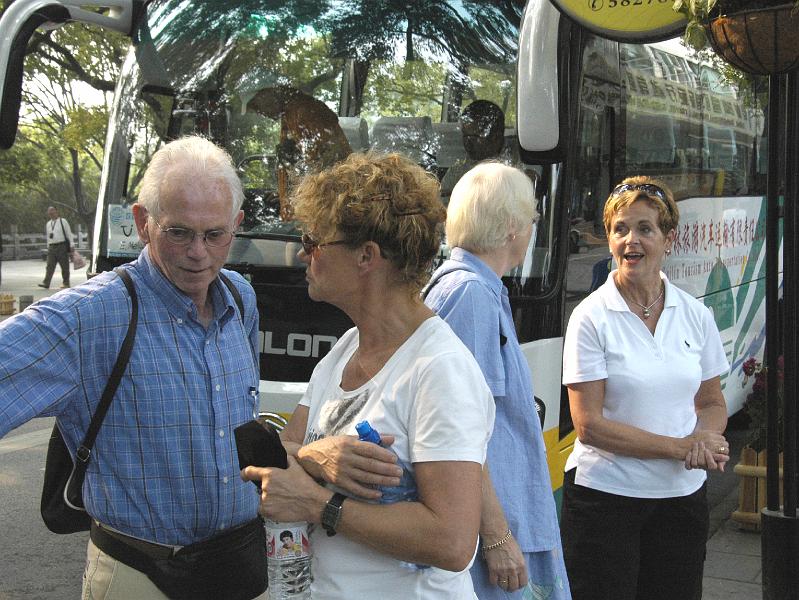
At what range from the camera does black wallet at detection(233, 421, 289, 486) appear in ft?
Result: 6.86

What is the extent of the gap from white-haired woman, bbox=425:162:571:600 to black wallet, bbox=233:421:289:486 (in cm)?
85

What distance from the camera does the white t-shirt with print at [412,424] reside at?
206 cm

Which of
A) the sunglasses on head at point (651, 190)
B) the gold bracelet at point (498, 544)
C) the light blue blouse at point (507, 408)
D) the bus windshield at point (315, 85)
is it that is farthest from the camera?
the bus windshield at point (315, 85)

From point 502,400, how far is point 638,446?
962 mm

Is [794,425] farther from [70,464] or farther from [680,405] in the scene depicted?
[70,464]

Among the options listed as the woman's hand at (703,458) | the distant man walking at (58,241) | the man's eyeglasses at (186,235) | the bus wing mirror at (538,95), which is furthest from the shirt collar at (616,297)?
the distant man walking at (58,241)

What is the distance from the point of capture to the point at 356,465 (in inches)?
80.5

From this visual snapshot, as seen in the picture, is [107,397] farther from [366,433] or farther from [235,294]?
[366,433]

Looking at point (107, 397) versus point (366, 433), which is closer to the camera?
point (366, 433)

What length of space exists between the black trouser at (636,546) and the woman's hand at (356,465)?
6.43 ft

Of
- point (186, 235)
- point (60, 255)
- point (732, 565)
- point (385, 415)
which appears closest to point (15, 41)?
point (186, 235)

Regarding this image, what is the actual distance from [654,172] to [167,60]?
310 cm

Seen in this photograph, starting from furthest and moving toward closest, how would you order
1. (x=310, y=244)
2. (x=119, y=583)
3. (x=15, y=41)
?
(x=15, y=41), (x=119, y=583), (x=310, y=244)

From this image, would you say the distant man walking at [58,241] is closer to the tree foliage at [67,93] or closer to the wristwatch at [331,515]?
the tree foliage at [67,93]
